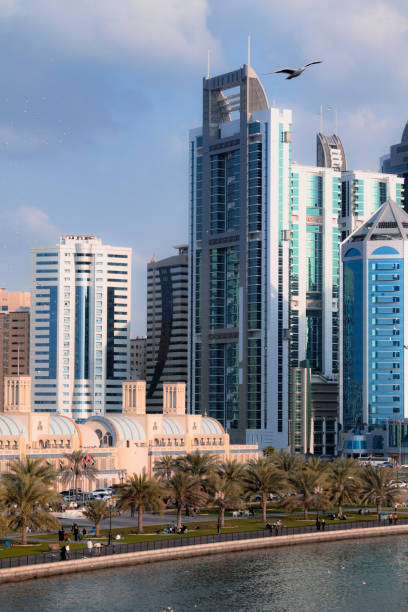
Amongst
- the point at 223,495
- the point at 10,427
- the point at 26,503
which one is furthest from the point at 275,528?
the point at 10,427

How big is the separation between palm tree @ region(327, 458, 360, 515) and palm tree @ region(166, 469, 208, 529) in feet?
67.9

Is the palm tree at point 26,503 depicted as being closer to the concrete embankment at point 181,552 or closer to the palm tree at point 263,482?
the concrete embankment at point 181,552

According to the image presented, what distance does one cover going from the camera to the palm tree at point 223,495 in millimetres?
145125

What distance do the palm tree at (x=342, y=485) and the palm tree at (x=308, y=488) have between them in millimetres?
2212

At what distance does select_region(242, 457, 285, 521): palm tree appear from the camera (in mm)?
155762

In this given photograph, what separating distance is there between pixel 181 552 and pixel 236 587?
47.9ft

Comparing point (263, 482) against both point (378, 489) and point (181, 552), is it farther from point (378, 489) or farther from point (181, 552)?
point (181, 552)

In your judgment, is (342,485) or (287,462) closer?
(342,485)

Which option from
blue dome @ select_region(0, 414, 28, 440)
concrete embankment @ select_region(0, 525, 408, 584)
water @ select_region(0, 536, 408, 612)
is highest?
blue dome @ select_region(0, 414, 28, 440)

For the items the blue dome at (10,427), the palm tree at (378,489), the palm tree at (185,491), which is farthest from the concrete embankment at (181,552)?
the blue dome at (10,427)

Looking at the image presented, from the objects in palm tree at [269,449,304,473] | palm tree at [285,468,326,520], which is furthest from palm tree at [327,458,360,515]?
palm tree at [269,449,304,473]

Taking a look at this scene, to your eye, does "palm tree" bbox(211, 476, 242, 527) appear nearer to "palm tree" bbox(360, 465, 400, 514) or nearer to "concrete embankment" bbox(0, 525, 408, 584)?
"concrete embankment" bbox(0, 525, 408, 584)

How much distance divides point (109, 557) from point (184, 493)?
1119 inches

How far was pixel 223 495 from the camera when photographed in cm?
14538
